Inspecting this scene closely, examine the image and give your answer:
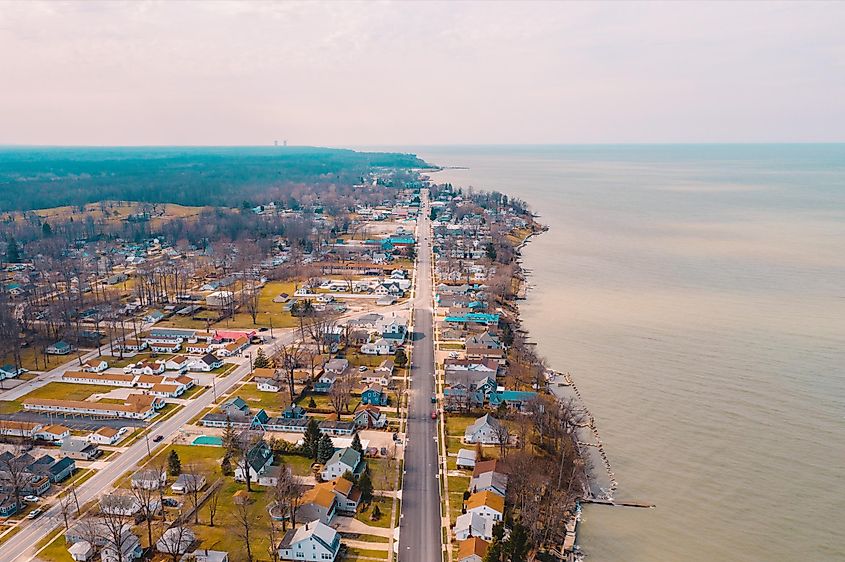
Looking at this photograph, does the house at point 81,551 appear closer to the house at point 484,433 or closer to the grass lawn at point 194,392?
the grass lawn at point 194,392

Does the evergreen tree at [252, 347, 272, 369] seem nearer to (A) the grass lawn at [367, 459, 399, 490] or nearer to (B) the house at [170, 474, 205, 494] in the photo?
(B) the house at [170, 474, 205, 494]

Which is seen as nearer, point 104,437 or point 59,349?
point 104,437

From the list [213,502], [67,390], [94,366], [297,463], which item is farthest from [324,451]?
[94,366]

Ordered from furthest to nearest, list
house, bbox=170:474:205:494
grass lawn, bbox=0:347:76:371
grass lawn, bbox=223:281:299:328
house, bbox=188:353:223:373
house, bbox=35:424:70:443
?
grass lawn, bbox=223:281:299:328
grass lawn, bbox=0:347:76:371
house, bbox=188:353:223:373
house, bbox=35:424:70:443
house, bbox=170:474:205:494

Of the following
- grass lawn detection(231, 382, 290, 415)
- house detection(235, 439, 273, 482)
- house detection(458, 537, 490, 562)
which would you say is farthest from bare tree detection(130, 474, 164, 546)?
house detection(458, 537, 490, 562)

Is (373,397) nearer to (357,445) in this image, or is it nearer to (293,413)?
(293,413)

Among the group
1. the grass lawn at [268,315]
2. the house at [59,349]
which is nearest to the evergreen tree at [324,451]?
the grass lawn at [268,315]

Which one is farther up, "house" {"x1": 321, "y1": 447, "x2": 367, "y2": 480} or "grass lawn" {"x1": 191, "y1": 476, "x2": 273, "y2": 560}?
"house" {"x1": 321, "y1": 447, "x2": 367, "y2": 480}
